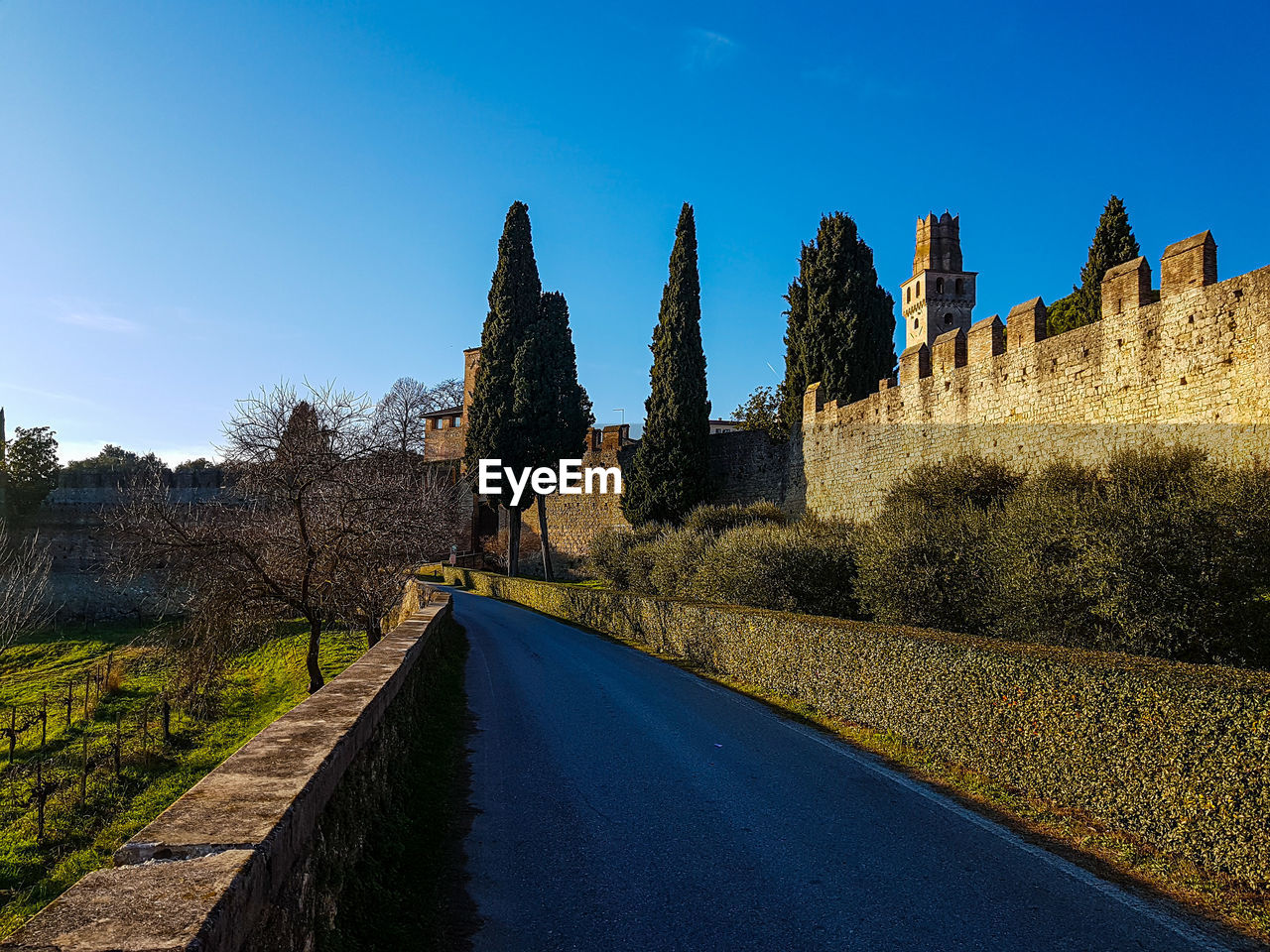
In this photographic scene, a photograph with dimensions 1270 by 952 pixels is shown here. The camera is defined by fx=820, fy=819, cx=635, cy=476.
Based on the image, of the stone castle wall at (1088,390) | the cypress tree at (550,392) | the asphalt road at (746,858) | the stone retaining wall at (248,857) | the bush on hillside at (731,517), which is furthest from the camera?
the cypress tree at (550,392)

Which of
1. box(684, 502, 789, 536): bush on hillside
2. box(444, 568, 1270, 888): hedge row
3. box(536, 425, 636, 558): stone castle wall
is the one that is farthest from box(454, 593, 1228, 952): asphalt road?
box(536, 425, 636, 558): stone castle wall

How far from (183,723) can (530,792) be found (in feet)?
36.1

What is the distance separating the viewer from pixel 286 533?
497 inches

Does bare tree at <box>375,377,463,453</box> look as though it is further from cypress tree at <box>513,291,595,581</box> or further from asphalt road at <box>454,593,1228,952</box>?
asphalt road at <box>454,593,1228,952</box>

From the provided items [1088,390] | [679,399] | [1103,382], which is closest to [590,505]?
[679,399]

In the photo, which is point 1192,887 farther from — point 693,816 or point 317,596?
point 317,596

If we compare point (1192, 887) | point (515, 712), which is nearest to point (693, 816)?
point (1192, 887)

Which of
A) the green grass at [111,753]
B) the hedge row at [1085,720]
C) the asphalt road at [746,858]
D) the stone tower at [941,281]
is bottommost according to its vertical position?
the green grass at [111,753]

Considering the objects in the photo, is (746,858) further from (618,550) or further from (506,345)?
(506,345)

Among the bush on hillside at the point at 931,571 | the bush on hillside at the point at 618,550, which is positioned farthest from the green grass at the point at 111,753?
the bush on hillside at the point at 618,550

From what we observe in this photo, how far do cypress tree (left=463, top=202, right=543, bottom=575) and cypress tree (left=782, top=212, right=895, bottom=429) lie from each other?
38.0 feet

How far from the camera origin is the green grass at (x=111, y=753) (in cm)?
909

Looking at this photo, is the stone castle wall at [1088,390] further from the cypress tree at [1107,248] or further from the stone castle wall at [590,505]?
the stone castle wall at [590,505]

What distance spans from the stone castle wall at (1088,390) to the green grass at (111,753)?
1512 cm
